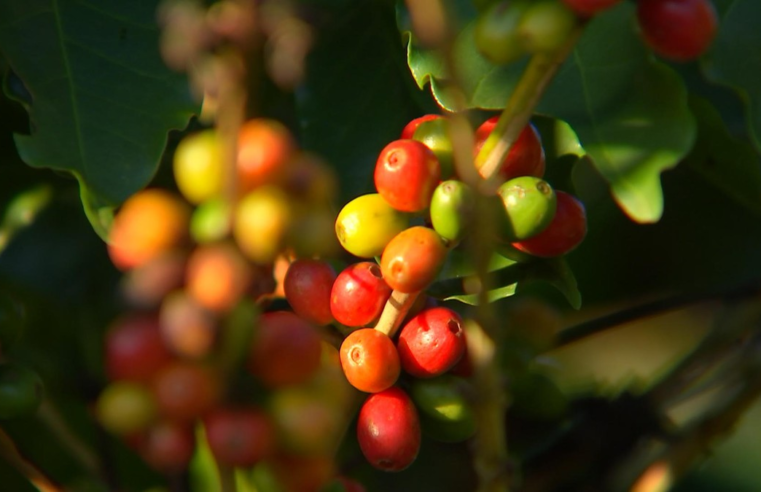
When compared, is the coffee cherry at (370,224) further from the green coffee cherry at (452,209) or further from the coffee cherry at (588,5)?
the coffee cherry at (588,5)

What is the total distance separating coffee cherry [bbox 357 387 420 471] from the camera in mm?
667

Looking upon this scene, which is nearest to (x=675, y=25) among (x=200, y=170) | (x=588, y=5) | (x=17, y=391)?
(x=588, y=5)

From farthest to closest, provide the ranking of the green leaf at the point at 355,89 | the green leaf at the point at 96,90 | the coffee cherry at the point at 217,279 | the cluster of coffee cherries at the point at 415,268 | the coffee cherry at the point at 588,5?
the green leaf at the point at 355,89, the green leaf at the point at 96,90, the cluster of coffee cherries at the point at 415,268, the coffee cherry at the point at 588,5, the coffee cherry at the point at 217,279

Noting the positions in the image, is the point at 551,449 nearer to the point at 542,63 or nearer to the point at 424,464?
the point at 424,464

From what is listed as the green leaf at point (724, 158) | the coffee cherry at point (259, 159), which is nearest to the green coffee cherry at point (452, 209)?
the coffee cherry at point (259, 159)

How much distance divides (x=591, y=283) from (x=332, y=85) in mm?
581

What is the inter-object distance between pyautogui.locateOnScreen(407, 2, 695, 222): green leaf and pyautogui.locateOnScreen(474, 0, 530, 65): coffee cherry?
0.10m

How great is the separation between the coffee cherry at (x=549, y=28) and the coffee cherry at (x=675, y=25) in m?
0.05

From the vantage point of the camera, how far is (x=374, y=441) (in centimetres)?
67

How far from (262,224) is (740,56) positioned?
0.45 m

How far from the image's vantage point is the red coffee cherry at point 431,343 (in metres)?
0.68

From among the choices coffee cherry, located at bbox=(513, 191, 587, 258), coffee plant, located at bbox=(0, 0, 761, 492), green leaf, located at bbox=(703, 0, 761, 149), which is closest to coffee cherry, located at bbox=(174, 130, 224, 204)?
coffee plant, located at bbox=(0, 0, 761, 492)

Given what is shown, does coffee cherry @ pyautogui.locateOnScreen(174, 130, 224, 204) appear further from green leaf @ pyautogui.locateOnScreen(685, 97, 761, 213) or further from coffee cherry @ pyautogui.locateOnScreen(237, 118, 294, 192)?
green leaf @ pyautogui.locateOnScreen(685, 97, 761, 213)

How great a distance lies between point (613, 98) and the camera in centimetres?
74
